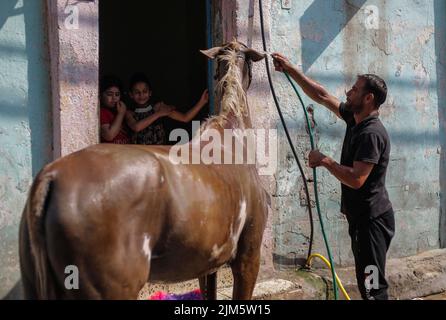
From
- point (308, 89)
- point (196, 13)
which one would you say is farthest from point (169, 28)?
point (308, 89)

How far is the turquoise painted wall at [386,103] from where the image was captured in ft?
18.1

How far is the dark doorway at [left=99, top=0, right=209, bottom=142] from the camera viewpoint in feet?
26.9

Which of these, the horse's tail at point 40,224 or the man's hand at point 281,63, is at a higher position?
the man's hand at point 281,63

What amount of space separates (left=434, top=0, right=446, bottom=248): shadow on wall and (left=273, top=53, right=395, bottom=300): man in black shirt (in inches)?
103

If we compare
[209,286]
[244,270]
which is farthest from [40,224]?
[209,286]

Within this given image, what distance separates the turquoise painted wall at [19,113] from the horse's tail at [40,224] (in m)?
1.65

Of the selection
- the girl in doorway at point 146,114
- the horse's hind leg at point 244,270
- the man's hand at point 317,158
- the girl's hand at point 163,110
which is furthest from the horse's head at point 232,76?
the girl's hand at point 163,110

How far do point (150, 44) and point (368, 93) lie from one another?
505 centimetres

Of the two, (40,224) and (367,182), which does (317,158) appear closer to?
(367,182)

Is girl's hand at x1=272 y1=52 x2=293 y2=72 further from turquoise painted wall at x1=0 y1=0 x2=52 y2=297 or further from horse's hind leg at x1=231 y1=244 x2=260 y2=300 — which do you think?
turquoise painted wall at x1=0 y1=0 x2=52 y2=297

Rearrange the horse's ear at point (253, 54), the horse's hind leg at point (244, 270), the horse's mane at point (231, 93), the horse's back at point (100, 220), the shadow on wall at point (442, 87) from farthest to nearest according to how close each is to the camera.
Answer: the shadow on wall at point (442, 87) < the horse's ear at point (253, 54) < the horse's mane at point (231, 93) < the horse's hind leg at point (244, 270) < the horse's back at point (100, 220)

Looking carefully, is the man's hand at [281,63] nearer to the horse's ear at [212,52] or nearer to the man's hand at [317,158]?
the horse's ear at [212,52]
